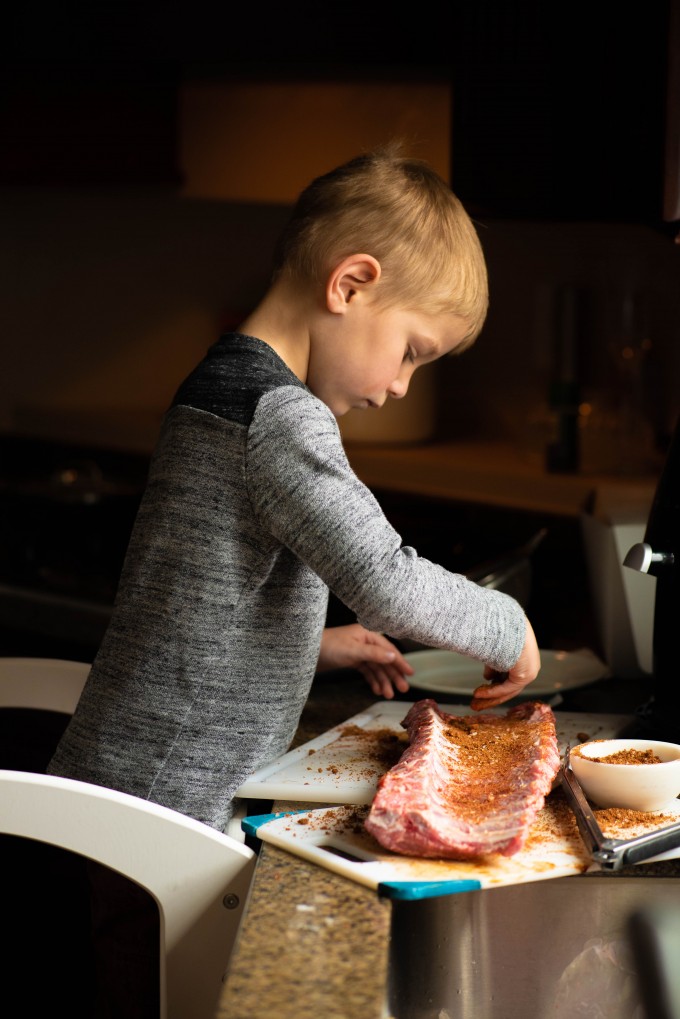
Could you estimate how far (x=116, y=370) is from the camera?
12.0 ft

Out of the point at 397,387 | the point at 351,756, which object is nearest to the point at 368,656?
the point at 351,756

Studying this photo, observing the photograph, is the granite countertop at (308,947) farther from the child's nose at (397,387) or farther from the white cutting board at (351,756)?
the child's nose at (397,387)

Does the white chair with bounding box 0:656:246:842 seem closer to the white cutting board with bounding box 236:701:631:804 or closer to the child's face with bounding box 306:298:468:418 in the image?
the white cutting board with bounding box 236:701:631:804

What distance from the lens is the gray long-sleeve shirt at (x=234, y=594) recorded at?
3.20 ft

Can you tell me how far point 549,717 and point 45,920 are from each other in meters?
0.84

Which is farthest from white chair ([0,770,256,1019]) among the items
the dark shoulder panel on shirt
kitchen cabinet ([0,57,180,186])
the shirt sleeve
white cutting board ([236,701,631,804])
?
kitchen cabinet ([0,57,180,186])

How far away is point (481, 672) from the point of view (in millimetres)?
1427

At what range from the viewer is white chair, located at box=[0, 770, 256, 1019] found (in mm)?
897

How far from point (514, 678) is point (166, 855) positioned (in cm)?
36

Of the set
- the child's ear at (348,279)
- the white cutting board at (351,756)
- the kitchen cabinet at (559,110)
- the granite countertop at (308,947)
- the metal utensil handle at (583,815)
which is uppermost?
the kitchen cabinet at (559,110)

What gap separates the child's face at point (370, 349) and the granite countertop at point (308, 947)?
0.43 meters

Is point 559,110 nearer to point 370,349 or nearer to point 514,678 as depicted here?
point 370,349

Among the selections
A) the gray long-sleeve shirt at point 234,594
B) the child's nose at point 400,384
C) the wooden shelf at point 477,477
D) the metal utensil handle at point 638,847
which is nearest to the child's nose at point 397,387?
the child's nose at point 400,384

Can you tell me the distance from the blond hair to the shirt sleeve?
5.4 inches
